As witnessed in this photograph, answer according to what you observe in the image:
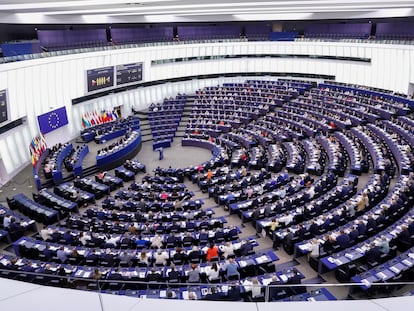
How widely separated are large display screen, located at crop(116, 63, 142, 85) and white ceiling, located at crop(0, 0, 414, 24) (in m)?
4.37

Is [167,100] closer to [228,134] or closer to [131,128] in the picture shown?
[131,128]

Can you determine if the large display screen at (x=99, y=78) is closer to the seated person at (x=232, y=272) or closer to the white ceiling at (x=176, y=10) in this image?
the white ceiling at (x=176, y=10)

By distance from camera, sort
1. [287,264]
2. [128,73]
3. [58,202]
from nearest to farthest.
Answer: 1. [287,264]
2. [58,202]
3. [128,73]

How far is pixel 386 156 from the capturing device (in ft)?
65.9

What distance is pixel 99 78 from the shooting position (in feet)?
102

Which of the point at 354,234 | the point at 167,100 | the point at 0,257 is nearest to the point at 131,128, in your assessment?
the point at 167,100

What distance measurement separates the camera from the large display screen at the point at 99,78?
30281 millimetres

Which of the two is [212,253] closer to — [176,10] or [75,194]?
[75,194]

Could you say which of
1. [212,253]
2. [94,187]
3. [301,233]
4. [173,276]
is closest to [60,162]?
[94,187]

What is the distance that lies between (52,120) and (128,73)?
923 cm

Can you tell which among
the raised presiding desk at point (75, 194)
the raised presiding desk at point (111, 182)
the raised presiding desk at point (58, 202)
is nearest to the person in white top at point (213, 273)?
the raised presiding desk at point (58, 202)

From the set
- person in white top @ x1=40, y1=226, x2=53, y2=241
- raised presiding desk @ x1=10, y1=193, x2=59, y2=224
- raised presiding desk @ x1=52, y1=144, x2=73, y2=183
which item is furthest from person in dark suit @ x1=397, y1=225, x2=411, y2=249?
raised presiding desk @ x1=52, y1=144, x2=73, y2=183

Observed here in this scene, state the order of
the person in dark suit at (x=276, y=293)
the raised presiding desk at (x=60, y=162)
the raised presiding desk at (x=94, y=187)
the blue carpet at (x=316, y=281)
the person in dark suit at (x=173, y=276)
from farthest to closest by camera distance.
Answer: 1. the raised presiding desk at (x=60, y=162)
2. the raised presiding desk at (x=94, y=187)
3. the blue carpet at (x=316, y=281)
4. the person in dark suit at (x=173, y=276)
5. the person in dark suit at (x=276, y=293)

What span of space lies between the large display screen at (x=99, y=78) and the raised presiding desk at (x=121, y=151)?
5859 millimetres
